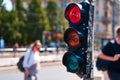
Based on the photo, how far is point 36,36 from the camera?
86.5 m

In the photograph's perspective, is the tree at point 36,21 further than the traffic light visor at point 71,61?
Yes

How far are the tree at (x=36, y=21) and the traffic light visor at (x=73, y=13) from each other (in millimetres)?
78756

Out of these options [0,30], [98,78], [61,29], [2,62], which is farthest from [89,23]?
[61,29]

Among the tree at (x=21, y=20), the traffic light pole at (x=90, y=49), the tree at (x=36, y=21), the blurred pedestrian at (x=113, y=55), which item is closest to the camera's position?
the traffic light pole at (x=90, y=49)

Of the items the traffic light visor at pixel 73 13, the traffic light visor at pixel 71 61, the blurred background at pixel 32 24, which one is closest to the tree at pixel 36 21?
the blurred background at pixel 32 24

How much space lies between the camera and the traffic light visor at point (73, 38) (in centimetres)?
720

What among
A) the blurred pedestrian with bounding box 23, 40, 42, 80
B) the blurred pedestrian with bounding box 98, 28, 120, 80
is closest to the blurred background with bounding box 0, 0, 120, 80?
the blurred pedestrian with bounding box 23, 40, 42, 80

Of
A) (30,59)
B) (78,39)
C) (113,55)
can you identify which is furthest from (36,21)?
(78,39)

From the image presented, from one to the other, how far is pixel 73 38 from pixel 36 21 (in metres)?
81.1

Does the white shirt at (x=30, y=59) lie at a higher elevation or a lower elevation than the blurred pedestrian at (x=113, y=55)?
lower

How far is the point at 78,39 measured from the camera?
7.20 meters

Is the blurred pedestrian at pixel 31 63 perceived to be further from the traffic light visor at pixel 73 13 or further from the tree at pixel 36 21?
the tree at pixel 36 21

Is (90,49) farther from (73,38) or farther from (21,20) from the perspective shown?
(21,20)

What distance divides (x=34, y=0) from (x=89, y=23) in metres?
81.6
